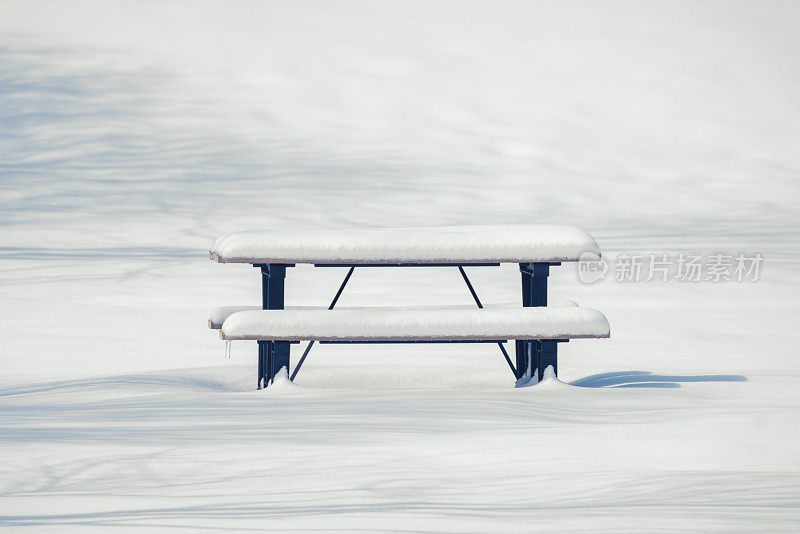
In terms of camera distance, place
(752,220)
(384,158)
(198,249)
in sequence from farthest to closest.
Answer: (384,158) < (752,220) < (198,249)

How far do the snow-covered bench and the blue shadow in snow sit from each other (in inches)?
20.8

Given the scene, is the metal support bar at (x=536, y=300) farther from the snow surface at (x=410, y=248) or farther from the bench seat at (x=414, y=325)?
the bench seat at (x=414, y=325)

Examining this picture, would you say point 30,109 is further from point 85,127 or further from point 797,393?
point 797,393

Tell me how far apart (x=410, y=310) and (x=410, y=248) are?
38 cm

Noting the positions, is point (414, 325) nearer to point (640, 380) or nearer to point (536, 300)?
point (536, 300)

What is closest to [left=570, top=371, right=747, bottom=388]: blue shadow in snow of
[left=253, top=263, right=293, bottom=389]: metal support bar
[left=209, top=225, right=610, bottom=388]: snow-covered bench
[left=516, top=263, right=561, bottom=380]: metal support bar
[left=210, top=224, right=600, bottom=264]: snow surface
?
[left=516, top=263, right=561, bottom=380]: metal support bar

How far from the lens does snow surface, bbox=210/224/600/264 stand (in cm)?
624

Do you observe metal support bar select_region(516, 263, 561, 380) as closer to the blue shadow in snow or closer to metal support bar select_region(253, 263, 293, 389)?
the blue shadow in snow

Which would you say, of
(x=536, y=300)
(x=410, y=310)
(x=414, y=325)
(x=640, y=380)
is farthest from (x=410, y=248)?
(x=640, y=380)

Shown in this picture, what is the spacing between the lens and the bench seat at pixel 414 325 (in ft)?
20.0

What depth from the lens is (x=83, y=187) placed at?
2195cm

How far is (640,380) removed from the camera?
22.4 feet

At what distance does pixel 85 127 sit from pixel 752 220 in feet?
54.0

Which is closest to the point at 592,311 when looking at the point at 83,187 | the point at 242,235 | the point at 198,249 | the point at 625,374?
the point at 625,374
